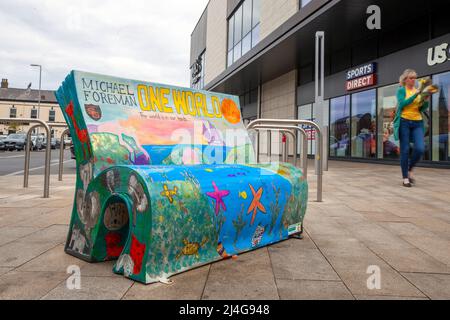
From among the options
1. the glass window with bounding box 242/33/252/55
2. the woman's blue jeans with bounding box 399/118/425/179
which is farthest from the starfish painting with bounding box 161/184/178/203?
the glass window with bounding box 242/33/252/55

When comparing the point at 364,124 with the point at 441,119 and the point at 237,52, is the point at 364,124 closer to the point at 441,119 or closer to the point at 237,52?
the point at 441,119

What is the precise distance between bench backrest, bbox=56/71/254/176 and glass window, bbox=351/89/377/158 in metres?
12.7

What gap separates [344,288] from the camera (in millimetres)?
2031

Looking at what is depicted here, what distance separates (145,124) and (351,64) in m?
15.2

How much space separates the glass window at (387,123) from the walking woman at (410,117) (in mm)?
7282

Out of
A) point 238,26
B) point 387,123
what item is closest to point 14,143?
point 238,26

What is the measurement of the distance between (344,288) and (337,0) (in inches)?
422

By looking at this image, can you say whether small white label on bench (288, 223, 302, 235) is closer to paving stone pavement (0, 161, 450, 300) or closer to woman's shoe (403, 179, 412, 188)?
paving stone pavement (0, 161, 450, 300)

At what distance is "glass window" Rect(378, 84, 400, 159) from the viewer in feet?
45.1

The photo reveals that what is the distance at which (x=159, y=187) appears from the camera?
2.09 metres

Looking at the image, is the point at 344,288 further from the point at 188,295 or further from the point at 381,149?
the point at 381,149

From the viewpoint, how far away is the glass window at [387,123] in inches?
541

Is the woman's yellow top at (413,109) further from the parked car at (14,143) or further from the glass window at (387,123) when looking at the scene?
the parked car at (14,143)

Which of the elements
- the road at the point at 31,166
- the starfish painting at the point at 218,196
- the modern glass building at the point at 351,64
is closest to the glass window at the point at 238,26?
the modern glass building at the point at 351,64
